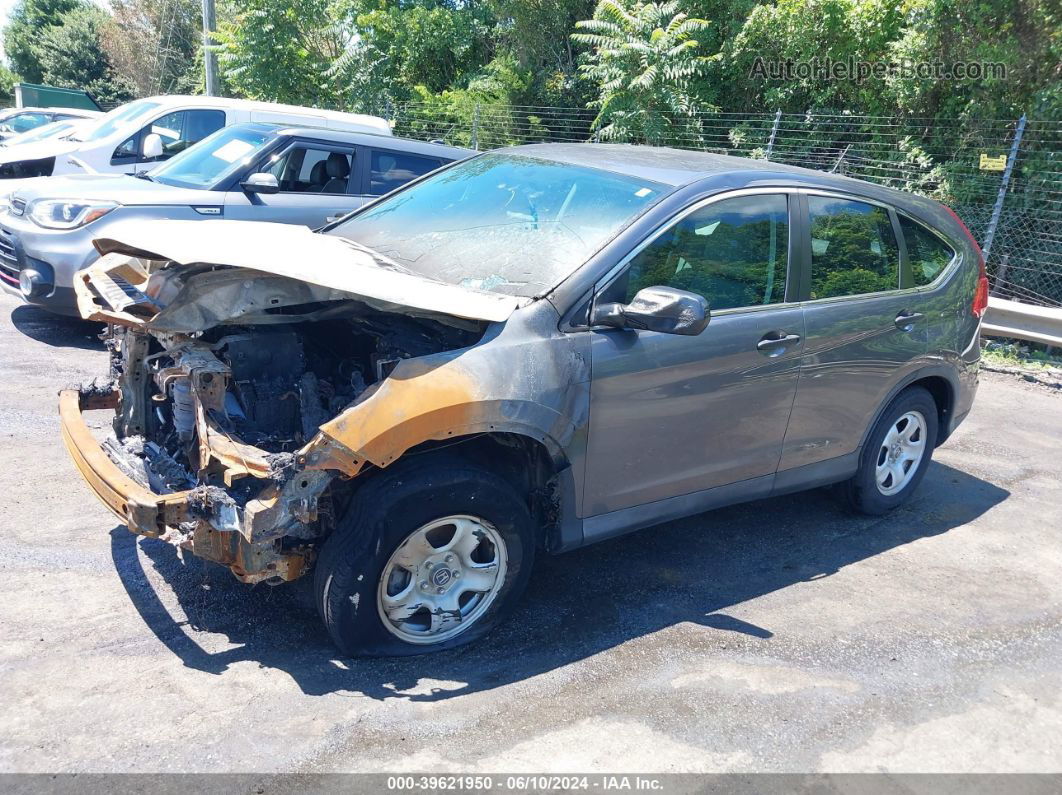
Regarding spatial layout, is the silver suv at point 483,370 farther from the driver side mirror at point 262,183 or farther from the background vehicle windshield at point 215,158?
the background vehicle windshield at point 215,158

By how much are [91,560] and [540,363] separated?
228cm

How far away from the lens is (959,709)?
3516mm

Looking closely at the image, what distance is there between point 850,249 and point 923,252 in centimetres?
70

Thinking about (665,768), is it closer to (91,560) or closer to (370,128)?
(91,560)

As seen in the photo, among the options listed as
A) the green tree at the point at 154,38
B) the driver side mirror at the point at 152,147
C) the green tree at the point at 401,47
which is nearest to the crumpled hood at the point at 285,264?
the driver side mirror at the point at 152,147

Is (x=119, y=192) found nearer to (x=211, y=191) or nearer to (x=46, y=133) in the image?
(x=211, y=191)

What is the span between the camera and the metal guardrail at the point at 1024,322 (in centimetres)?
862

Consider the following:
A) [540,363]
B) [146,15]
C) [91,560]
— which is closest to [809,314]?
[540,363]

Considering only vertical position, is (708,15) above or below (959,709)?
above

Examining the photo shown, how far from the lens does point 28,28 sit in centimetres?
4194

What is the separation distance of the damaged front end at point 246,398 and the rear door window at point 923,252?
278cm

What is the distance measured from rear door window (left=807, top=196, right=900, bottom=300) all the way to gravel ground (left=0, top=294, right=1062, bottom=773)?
1.42m

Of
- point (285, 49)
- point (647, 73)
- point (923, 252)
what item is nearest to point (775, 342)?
point (923, 252)

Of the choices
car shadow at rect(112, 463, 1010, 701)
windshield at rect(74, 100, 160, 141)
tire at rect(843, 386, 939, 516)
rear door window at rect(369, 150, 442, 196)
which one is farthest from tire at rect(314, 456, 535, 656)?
windshield at rect(74, 100, 160, 141)
